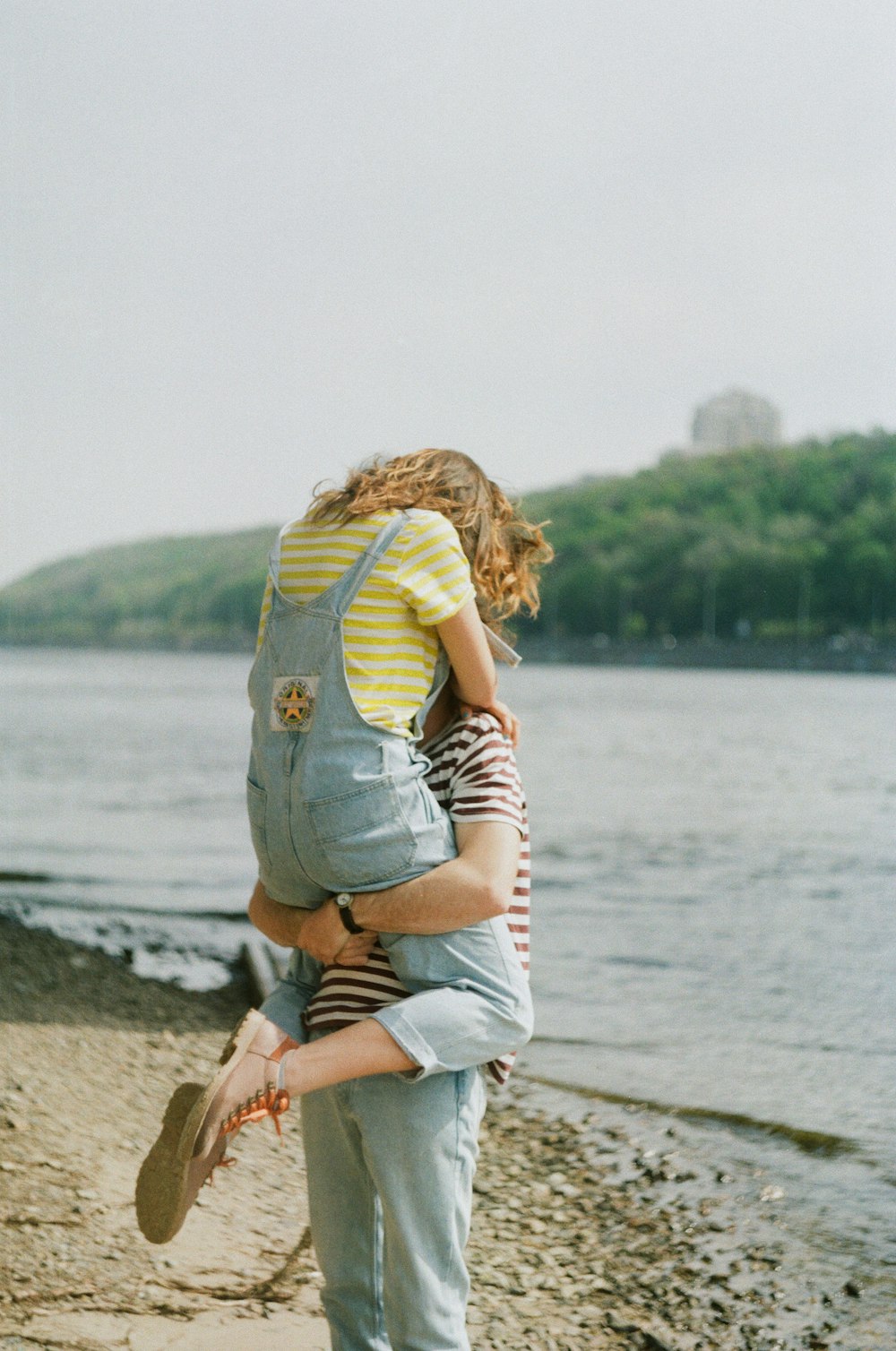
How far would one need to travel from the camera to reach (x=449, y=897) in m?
1.92

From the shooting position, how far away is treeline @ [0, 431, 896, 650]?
47344mm

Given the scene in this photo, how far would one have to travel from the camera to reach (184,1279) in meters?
3.17

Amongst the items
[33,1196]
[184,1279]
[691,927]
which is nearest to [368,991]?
[184,1279]

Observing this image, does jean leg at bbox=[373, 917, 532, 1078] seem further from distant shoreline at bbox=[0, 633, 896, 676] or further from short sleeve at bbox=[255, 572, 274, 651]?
distant shoreline at bbox=[0, 633, 896, 676]

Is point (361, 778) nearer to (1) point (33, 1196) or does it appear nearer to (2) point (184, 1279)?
(2) point (184, 1279)

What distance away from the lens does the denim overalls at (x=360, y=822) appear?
1.91 m

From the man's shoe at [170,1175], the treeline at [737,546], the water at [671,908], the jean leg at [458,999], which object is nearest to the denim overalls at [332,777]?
the jean leg at [458,999]

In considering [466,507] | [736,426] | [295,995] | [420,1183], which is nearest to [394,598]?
[466,507]

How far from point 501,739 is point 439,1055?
1.51 feet

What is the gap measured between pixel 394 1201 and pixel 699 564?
69.8m

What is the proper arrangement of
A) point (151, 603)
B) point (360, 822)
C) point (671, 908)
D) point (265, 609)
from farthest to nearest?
point (151, 603) < point (671, 908) < point (265, 609) < point (360, 822)

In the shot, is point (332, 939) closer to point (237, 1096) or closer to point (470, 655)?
point (237, 1096)

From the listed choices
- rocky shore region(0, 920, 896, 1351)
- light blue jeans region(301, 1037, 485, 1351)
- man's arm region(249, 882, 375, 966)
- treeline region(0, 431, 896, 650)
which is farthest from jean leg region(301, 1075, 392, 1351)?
treeline region(0, 431, 896, 650)

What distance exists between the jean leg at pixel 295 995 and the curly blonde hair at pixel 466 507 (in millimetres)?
602
